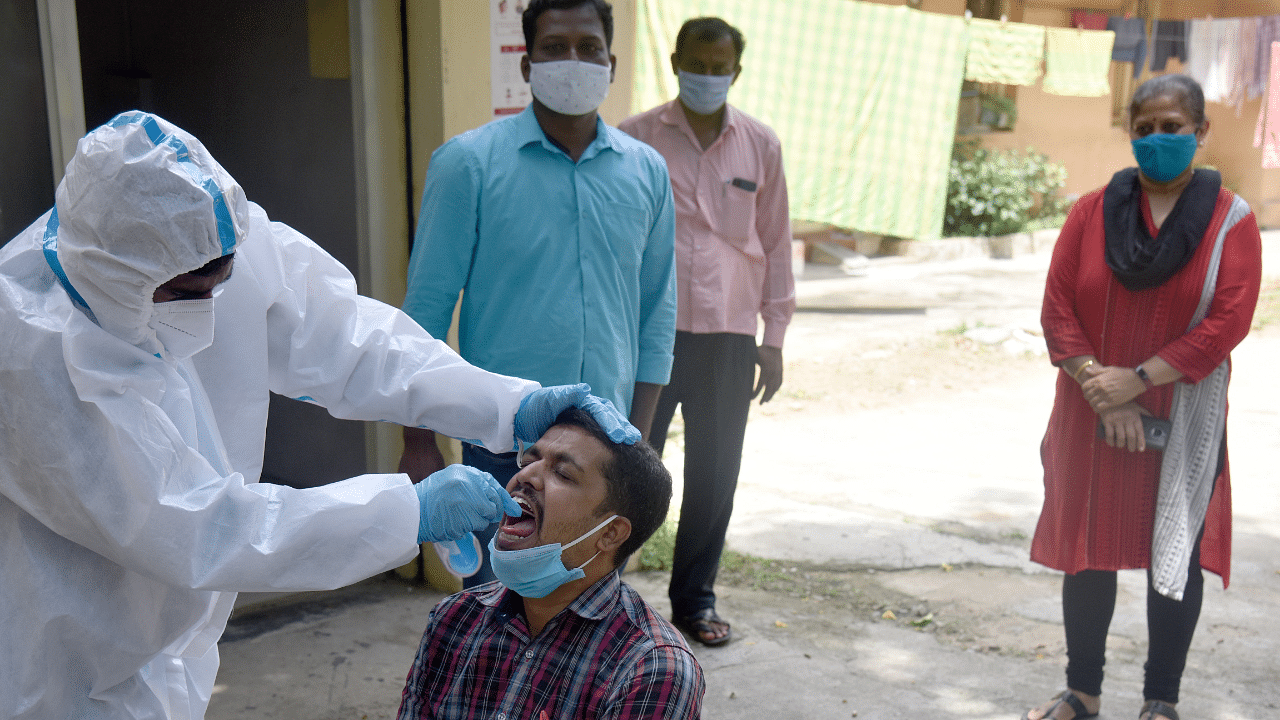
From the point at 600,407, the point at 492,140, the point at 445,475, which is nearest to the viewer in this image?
the point at 445,475

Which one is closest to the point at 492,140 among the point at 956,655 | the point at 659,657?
the point at 659,657

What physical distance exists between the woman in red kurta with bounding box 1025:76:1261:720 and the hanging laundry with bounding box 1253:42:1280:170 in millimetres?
11772

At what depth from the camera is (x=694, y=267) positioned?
3.79 metres

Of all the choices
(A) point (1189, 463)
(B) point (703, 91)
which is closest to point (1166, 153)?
(A) point (1189, 463)

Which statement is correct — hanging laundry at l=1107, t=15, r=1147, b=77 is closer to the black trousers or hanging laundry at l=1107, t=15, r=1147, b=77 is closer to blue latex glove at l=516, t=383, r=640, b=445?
the black trousers

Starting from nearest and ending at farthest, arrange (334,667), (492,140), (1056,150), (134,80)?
(492,140) → (334,667) → (134,80) → (1056,150)

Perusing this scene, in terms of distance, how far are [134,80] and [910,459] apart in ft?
14.5

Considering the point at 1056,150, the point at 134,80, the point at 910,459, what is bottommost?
the point at 910,459

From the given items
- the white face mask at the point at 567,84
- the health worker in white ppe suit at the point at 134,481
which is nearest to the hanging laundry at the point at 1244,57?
the white face mask at the point at 567,84

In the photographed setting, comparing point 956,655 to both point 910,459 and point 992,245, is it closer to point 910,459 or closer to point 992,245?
point 910,459

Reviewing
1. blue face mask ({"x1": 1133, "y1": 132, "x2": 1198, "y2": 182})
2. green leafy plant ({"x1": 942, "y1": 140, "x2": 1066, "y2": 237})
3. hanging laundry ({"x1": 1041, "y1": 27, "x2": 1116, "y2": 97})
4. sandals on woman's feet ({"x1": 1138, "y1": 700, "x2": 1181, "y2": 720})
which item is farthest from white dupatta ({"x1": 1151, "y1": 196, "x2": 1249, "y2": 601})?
green leafy plant ({"x1": 942, "y1": 140, "x2": 1066, "y2": 237})

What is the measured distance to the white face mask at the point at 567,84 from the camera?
307 centimetres

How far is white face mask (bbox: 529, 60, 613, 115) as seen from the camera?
10.1 feet

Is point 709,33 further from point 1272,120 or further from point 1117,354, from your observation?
point 1272,120
